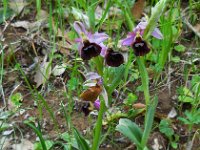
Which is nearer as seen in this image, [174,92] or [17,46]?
[174,92]

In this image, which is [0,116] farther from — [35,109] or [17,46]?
[17,46]

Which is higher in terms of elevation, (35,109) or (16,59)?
(16,59)

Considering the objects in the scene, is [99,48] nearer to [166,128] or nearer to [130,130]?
[130,130]

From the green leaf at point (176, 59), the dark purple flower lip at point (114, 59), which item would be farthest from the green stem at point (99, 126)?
the green leaf at point (176, 59)

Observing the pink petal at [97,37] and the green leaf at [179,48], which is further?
the green leaf at [179,48]

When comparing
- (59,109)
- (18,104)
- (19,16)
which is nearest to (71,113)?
(59,109)

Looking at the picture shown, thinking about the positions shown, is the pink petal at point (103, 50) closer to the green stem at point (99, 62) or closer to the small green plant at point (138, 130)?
the green stem at point (99, 62)

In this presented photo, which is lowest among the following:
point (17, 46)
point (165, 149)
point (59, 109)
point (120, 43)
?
point (165, 149)
